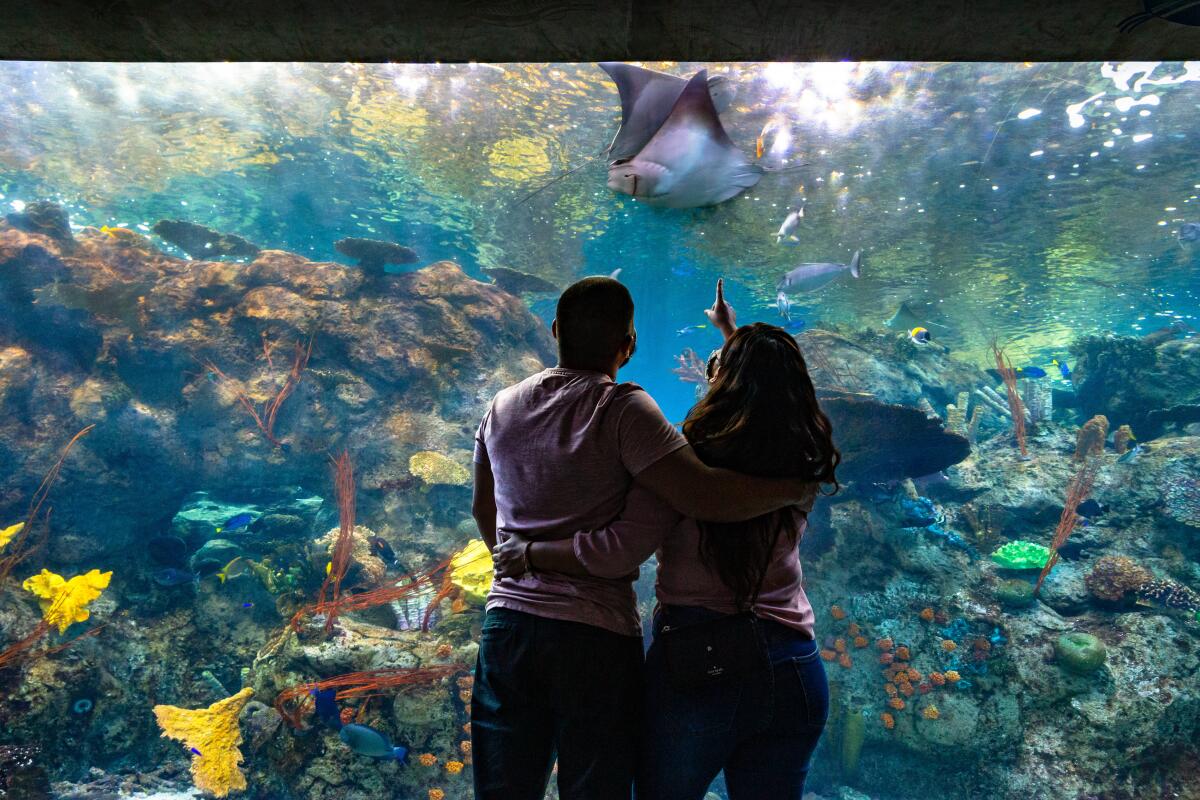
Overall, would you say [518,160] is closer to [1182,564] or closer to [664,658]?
[664,658]

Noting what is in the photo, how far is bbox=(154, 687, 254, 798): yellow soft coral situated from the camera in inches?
194

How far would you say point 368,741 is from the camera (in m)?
4.44

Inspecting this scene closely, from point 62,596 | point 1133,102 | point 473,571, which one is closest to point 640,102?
point 473,571

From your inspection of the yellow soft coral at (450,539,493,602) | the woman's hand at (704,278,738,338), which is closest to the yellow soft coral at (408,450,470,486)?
the yellow soft coral at (450,539,493,602)

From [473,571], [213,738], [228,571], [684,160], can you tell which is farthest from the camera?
A: [228,571]

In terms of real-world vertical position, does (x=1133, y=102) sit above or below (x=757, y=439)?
above

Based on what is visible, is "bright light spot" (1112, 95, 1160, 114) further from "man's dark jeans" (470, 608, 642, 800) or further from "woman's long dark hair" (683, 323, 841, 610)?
"man's dark jeans" (470, 608, 642, 800)

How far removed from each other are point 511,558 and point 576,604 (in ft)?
0.80

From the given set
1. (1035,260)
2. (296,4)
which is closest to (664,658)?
(296,4)

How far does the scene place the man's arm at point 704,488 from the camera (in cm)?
145

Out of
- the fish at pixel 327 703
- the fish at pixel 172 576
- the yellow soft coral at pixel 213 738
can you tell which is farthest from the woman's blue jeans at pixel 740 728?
the fish at pixel 172 576

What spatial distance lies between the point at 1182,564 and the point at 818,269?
6.18 metres

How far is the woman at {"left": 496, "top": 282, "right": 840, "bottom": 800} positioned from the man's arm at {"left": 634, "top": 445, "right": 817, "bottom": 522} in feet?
0.21

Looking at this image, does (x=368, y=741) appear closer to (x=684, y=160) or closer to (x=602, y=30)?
(x=602, y=30)
